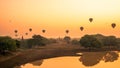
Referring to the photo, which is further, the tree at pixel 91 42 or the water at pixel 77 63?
the tree at pixel 91 42

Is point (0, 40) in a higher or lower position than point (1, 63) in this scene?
higher

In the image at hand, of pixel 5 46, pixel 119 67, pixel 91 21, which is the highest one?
pixel 91 21

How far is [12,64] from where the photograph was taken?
107250mm

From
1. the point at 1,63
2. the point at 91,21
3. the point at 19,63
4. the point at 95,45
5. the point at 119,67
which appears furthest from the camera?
the point at 95,45

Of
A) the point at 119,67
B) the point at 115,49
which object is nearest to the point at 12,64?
the point at 119,67

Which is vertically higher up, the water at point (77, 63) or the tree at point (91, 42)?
the tree at point (91, 42)

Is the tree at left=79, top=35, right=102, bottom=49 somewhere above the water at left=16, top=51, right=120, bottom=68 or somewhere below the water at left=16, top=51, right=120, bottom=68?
above

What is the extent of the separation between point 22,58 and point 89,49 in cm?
6337

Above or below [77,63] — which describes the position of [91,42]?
above

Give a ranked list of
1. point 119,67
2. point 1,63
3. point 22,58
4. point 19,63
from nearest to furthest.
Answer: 1. point 119,67
2. point 1,63
3. point 19,63
4. point 22,58

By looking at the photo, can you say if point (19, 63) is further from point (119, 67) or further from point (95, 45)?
point (95, 45)

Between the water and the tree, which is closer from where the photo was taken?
the water

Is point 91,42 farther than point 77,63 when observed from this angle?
Yes

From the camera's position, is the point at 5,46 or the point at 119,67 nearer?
the point at 119,67
